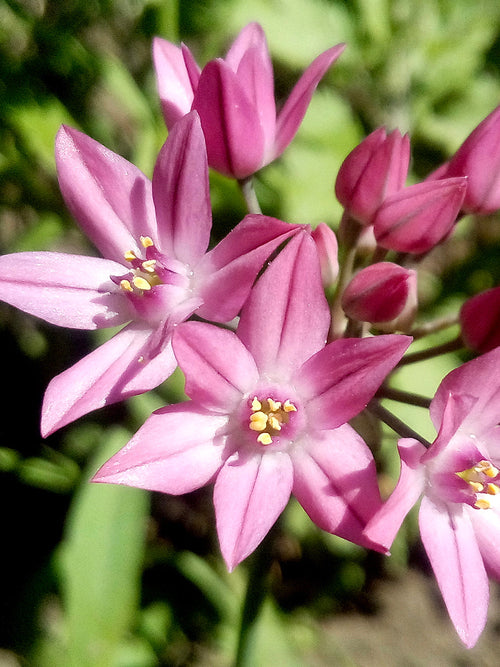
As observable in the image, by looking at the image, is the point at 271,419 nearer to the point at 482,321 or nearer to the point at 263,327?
the point at 263,327

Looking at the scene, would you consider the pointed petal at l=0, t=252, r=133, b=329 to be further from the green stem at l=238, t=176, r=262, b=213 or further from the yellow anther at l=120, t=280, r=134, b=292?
the green stem at l=238, t=176, r=262, b=213

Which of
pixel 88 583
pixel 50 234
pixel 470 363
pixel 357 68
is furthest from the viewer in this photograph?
pixel 357 68

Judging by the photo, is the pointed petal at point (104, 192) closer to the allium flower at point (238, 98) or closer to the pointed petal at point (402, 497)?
the allium flower at point (238, 98)

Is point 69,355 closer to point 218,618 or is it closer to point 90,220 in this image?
point 218,618

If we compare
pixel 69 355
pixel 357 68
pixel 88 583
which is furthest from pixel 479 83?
pixel 88 583

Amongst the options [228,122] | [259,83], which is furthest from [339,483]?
[259,83]

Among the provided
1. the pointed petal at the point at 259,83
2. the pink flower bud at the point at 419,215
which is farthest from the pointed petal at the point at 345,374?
the pointed petal at the point at 259,83

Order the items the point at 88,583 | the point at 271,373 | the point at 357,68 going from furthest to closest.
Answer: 1. the point at 357,68
2. the point at 88,583
3. the point at 271,373
